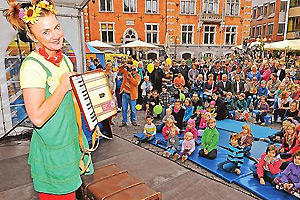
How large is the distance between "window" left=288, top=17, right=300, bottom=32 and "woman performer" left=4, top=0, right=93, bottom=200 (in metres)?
33.2

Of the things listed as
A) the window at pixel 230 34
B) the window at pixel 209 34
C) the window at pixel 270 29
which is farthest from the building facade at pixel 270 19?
the window at pixel 209 34

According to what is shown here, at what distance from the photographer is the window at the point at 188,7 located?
2378 cm

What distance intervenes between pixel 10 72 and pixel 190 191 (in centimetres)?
486

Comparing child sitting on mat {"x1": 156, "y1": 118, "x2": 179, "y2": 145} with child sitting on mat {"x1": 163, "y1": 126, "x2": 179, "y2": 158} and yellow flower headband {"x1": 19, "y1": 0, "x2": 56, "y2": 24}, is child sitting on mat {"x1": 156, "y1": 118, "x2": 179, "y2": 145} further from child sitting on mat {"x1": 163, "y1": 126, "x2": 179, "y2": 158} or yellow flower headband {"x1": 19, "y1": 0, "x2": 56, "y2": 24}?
yellow flower headband {"x1": 19, "y1": 0, "x2": 56, "y2": 24}

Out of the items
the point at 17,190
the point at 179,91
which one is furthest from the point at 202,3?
the point at 17,190

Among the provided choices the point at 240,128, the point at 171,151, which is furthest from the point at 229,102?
the point at 171,151

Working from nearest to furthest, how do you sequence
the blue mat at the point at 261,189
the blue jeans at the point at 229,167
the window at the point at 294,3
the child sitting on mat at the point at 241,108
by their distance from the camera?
the blue mat at the point at 261,189, the blue jeans at the point at 229,167, the child sitting on mat at the point at 241,108, the window at the point at 294,3

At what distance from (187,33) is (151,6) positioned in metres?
4.50

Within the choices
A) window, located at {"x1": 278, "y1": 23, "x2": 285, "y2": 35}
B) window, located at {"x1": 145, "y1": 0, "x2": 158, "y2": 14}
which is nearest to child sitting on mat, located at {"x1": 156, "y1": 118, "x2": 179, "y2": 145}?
window, located at {"x1": 145, "y1": 0, "x2": 158, "y2": 14}

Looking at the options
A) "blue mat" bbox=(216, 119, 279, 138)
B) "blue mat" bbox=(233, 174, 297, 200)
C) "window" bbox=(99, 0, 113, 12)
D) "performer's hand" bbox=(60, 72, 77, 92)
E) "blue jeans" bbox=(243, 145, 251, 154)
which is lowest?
"blue mat" bbox=(233, 174, 297, 200)

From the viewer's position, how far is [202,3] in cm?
2411

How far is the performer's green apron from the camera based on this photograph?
5.25 ft

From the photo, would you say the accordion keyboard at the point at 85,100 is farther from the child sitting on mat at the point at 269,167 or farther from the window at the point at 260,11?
the window at the point at 260,11

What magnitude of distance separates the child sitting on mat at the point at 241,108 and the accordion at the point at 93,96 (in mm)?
6932
